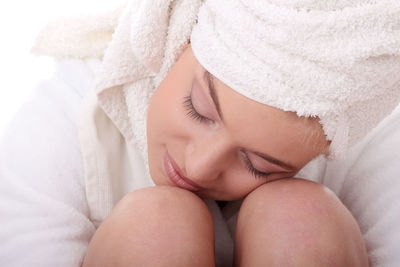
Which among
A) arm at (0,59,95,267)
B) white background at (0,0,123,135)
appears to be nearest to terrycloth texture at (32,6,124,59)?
white background at (0,0,123,135)

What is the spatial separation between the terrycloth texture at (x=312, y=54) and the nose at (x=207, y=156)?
10cm

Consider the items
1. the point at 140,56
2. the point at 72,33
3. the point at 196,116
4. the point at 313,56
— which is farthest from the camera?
the point at 72,33

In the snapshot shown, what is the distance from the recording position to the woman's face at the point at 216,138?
73cm

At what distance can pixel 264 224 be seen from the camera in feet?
2.60

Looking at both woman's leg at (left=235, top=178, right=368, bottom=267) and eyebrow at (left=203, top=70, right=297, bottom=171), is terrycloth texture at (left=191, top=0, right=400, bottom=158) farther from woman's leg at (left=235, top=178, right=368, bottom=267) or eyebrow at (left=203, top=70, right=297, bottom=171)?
woman's leg at (left=235, top=178, right=368, bottom=267)

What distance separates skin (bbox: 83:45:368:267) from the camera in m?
0.73

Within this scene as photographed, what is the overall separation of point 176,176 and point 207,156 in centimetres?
12

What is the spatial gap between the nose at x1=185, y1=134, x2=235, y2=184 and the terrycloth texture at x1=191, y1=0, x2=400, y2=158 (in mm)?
98

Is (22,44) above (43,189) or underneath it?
above

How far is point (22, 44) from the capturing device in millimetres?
1149

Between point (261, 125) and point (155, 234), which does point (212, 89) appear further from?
point (155, 234)

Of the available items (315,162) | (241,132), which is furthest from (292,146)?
(315,162)

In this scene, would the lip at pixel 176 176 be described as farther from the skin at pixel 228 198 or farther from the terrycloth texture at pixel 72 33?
the terrycloth texture at pixel 72 33

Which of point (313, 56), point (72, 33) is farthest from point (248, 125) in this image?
point (72, 33)
